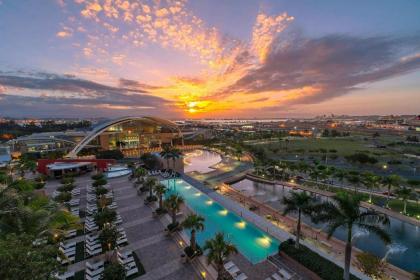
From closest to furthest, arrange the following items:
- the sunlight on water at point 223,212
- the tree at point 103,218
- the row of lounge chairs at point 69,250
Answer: the row of lounge chairs at point 69,250 < the tree at point 103,218 < the sunlight on water at point 223,212

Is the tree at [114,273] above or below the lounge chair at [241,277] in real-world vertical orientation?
above

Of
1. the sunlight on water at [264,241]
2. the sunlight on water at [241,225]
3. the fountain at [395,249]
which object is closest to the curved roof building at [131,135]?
the sunlight on water at [241,225]

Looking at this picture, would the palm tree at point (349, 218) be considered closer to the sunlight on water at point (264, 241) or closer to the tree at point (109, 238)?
the sunlight on water at point (264, 241)

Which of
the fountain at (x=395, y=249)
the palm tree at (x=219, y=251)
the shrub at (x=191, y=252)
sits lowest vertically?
the fountain at (x=395, y=249)

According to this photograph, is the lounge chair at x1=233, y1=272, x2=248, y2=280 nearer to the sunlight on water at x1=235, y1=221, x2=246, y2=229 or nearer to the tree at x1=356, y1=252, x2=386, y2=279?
the sunlight on water at x1=235, y1=221, x2=246, y2=229

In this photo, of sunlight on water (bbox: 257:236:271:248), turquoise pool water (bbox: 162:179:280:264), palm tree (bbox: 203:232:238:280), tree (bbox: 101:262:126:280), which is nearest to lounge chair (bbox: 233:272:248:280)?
palm tree (bbox: 203:232:238:280)

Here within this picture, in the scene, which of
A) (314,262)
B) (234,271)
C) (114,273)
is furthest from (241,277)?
(114,273)
